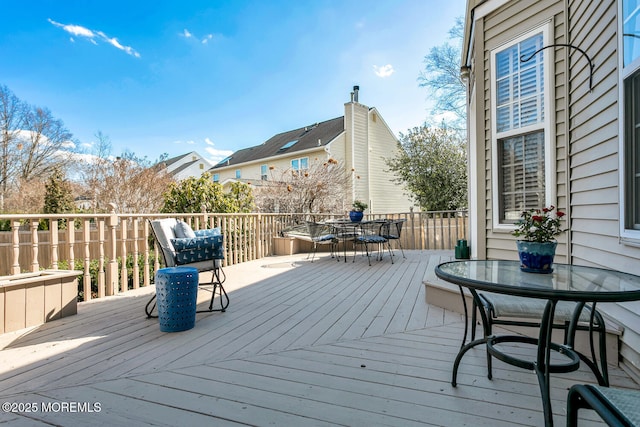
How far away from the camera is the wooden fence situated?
3.51m

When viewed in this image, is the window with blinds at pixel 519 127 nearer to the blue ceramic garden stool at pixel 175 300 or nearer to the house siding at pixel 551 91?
the house siding at pixel 551 91

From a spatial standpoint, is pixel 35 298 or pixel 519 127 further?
pixel 519 127

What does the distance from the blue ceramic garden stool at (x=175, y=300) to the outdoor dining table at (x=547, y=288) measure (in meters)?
2.04

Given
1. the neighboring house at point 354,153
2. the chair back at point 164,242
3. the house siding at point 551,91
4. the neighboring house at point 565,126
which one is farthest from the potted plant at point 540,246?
the neighboring house at point 354,153

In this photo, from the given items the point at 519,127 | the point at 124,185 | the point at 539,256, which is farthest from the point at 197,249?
the point at 124,185

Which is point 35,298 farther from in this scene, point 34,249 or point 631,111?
point 631,111

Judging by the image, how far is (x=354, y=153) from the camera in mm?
14734

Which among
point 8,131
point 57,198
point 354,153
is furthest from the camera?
point 8,131

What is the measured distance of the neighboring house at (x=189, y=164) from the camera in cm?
2446

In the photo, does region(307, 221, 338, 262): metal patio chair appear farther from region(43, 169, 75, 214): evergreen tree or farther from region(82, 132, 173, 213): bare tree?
region(43, 169, 75, 214): evergreen tree

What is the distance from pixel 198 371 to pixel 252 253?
193 inches

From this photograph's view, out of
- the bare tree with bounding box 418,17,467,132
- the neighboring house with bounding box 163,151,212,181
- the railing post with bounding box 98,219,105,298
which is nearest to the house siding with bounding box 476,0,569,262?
the railing post with bounding box 98,219,105,298

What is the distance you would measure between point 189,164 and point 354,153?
15366mm

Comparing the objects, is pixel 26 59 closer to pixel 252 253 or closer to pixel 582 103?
pixel 252 253
